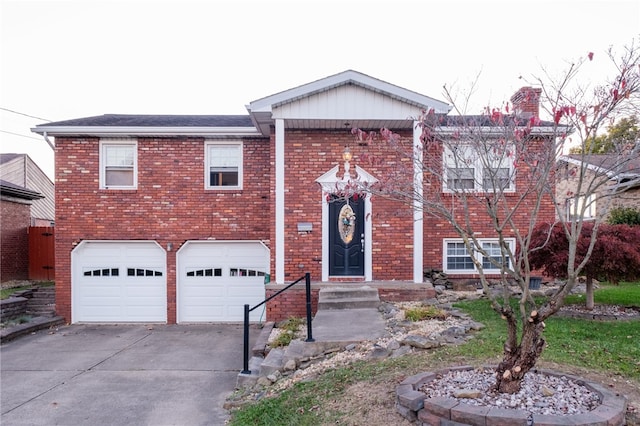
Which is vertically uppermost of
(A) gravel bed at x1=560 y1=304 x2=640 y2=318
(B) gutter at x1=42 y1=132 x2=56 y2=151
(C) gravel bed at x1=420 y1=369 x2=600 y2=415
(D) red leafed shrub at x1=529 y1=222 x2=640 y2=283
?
(B) gutter at x1=42 y1=132 x2=56 y2=151

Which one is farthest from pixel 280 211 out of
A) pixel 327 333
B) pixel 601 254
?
pixel 601 254

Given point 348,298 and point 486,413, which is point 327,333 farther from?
point 486,413

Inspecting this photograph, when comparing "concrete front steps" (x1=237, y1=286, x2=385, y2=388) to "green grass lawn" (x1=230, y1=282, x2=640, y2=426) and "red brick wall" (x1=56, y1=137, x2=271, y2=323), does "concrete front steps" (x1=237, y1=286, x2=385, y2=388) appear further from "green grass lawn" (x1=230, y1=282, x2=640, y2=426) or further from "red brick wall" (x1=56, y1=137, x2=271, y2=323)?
"red brick wall" (x1=56, y1=137, x2=271, y2=323)

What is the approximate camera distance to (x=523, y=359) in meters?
4.18

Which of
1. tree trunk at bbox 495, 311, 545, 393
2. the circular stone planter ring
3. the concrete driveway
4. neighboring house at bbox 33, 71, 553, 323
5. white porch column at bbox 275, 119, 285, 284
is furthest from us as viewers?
neighboring house at bbox 33, 71, 553, 323

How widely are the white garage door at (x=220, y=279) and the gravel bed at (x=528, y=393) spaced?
26.7ft

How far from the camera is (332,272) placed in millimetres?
10672

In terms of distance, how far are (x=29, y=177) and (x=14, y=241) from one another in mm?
17901

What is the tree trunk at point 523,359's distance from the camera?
4.17 metres

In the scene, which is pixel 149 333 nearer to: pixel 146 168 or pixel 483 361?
pixel 146 168

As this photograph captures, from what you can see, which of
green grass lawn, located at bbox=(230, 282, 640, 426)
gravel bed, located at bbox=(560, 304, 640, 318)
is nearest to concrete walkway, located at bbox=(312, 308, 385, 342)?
green grass lawn, located at bbox=(230, 282, 640, 426)

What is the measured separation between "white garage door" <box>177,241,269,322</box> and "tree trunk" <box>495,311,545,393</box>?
870 centimetres

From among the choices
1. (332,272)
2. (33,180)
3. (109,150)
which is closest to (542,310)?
(332,272)

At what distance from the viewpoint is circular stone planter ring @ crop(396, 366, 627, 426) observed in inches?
140
